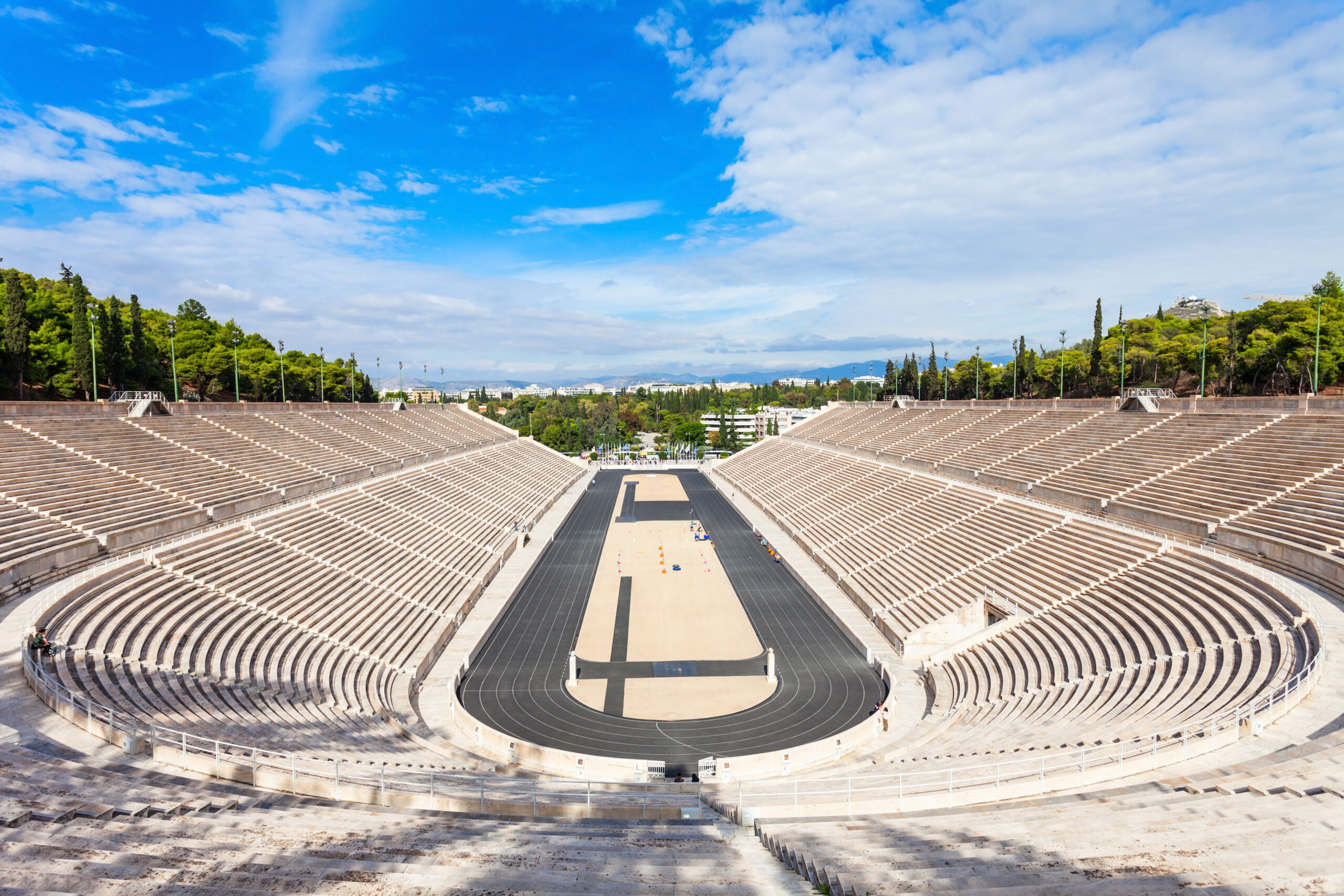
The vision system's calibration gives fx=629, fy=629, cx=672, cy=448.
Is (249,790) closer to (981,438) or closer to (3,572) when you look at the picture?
(3,572)

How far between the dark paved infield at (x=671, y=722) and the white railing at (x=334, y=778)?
4719mm

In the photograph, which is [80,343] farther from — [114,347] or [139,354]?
[139,354]

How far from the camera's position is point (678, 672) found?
1862 cm

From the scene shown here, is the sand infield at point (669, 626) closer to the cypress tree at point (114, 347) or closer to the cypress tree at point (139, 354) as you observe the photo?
the cypress tree at point (114, 347)

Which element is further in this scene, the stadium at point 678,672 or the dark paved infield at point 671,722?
the dark paved infield at point 671,722

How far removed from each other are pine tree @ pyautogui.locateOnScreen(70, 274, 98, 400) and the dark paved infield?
3170 cm

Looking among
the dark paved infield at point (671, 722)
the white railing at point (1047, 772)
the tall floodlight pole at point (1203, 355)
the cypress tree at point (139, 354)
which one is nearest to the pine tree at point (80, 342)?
the cypress tree at point (139, 354)

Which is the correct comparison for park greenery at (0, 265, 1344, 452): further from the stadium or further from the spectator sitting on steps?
the spectator sitting on steps

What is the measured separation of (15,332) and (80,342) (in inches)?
114

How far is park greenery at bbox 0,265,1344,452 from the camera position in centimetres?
3881

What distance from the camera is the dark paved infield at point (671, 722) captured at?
14.7 m

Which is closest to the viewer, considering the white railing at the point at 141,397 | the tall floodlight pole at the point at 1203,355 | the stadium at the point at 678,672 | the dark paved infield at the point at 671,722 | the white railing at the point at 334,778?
the stadium at the point at 678,672

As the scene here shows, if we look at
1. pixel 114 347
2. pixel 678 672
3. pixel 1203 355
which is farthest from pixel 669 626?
pixel 114 347

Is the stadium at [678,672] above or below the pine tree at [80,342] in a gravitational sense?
below
